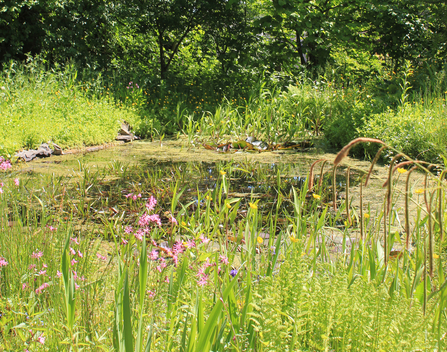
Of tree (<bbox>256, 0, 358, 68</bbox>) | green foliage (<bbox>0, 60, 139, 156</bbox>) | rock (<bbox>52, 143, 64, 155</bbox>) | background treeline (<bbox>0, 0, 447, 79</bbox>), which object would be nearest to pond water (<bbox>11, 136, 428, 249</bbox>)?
rock (<bbox>52, 143, 64, 155</bbox>)

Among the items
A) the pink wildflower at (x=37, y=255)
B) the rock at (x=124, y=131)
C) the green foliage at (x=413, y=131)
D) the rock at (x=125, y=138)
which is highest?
the green foliage at (x=413, y=131)

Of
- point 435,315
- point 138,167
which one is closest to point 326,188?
point 138,167

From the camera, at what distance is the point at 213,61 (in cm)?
1098

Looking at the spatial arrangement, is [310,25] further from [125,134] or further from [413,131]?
[413,131]

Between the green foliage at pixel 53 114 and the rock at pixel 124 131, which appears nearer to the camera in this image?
the green foliage at pixel 53 114

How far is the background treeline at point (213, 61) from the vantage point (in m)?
7.23

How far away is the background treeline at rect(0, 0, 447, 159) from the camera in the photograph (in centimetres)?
723

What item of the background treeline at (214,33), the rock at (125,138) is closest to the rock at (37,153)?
the rock at (125,138)

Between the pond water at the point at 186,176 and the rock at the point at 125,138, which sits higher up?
the rock at the point at 125,138

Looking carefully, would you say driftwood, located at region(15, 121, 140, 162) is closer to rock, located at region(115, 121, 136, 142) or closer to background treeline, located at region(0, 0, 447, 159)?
rock, located at region(115, 121, 136, 142)

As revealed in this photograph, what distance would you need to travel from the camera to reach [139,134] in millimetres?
7520

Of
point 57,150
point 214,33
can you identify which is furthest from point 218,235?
point 214,33

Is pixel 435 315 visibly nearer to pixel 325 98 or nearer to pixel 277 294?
pixel 277 294

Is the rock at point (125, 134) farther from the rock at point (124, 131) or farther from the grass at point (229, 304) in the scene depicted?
the grass at point (229, 304)
